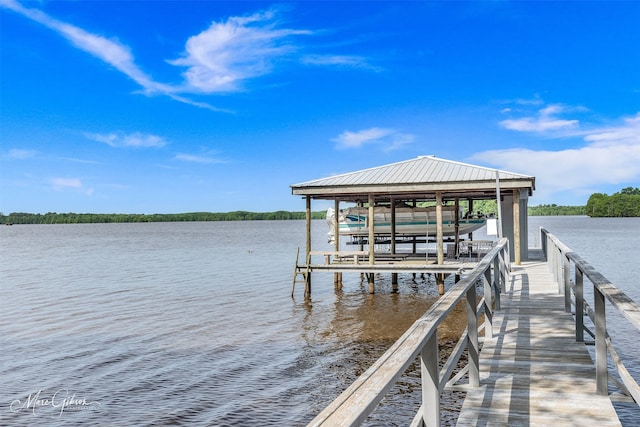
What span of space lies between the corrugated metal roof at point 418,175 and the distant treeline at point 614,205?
538 feet

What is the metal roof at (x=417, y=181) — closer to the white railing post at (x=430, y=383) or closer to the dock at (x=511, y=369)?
the dock at (x=511, y=369)

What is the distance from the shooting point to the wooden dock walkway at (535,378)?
161 inches

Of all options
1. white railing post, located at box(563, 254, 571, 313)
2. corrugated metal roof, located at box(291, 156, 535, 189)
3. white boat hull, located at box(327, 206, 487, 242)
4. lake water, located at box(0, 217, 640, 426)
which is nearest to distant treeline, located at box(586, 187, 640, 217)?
lake water, located at box(0, 217, 640, 426)

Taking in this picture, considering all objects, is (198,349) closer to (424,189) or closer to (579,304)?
(424,189)

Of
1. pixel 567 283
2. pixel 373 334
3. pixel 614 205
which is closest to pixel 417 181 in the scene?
pixel 373 334

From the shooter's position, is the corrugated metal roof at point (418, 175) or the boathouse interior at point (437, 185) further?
the corrugated metal roof at point (418, 175)

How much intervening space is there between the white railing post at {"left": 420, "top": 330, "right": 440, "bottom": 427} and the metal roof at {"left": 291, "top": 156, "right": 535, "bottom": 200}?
1371 centimetres

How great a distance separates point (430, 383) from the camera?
3.00m

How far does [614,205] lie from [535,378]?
180m

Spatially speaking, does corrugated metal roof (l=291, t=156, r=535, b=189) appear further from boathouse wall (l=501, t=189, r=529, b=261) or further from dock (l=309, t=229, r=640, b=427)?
dock (l=309, t=229, r=640, b=427)

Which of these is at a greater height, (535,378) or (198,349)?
(535,378)

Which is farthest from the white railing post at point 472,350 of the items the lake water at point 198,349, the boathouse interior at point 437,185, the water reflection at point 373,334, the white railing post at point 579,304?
the boathouse interior at point 437,185

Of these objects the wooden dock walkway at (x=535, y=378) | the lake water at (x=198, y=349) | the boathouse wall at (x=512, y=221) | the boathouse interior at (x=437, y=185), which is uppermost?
the boathouse interior at (x=437, y=185)

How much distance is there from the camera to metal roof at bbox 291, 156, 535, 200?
16109mm
